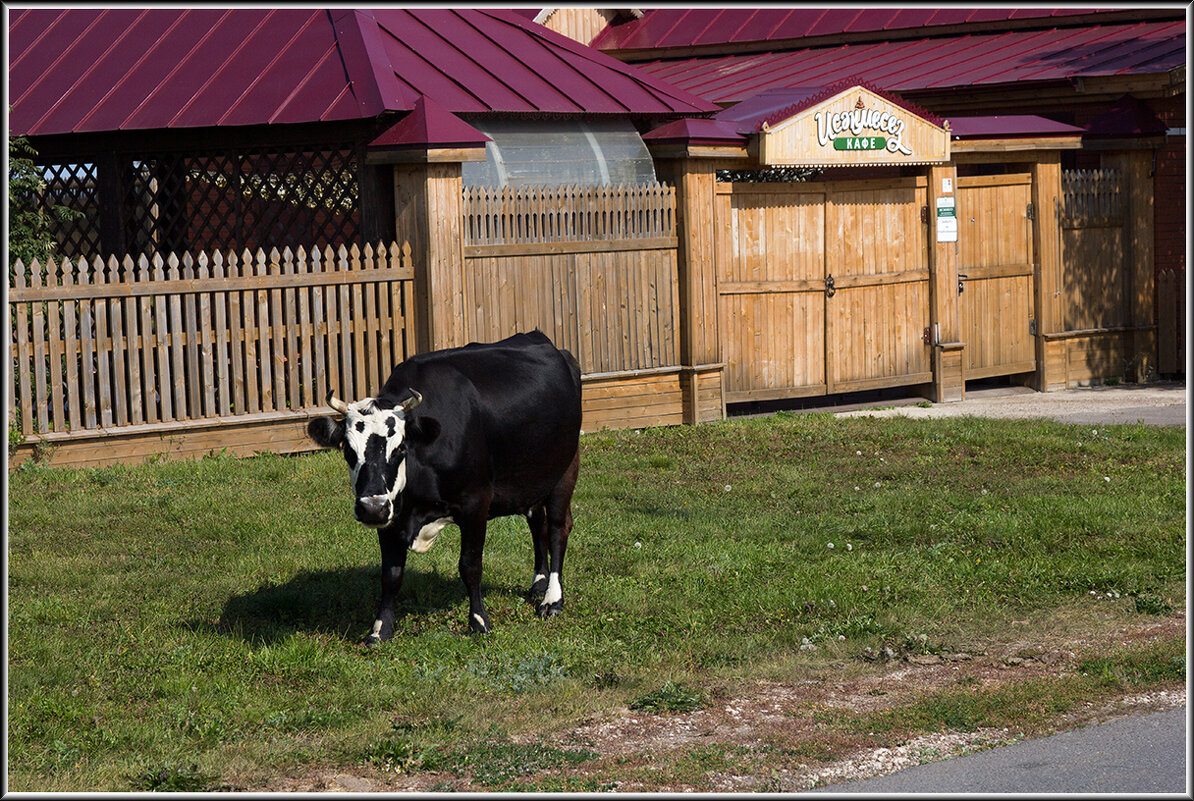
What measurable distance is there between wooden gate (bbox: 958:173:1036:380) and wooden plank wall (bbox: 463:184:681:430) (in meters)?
4.17

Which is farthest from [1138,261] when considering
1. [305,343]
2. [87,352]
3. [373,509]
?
[373,509]

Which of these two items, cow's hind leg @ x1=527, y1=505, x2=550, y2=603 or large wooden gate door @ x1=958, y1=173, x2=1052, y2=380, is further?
large wooden gate door @ x1=958, y1=173, x2=1052, y2=380

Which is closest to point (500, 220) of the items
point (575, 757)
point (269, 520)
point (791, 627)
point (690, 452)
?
point (690, 452)

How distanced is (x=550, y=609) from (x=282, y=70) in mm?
8227

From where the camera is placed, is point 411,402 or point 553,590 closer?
point 411,402

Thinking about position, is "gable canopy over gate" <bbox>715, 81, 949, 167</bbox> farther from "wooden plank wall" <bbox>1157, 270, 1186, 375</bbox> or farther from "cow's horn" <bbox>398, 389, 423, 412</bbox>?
"cow's horn" <bbox>398, 389, 423, 412</bbox>

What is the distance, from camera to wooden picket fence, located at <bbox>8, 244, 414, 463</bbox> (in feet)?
38.4

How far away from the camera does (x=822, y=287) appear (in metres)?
15.5

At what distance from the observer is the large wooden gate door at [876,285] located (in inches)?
614

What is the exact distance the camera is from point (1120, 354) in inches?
718

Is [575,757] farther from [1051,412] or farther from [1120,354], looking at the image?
[1120,354]

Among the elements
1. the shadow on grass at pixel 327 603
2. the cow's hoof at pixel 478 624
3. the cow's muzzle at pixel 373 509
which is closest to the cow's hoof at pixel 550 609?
the cow's hoof at pixel 478 624

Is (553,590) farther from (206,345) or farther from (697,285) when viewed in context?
(697,285)

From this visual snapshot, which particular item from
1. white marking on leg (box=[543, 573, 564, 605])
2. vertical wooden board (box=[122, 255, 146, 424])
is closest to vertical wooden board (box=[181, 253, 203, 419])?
vertical wooden board (box=[122, 255, 146, 424])
